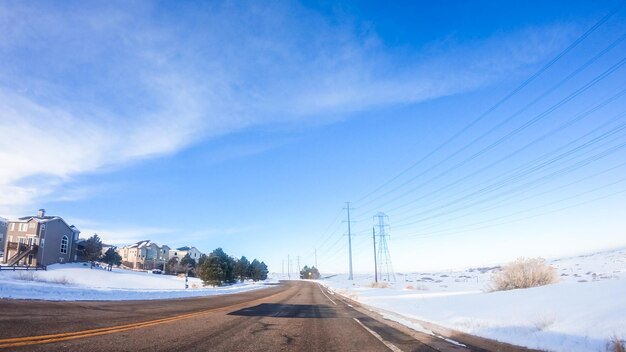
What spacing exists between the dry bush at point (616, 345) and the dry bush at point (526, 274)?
35.3 feet

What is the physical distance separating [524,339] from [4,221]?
106300 mm

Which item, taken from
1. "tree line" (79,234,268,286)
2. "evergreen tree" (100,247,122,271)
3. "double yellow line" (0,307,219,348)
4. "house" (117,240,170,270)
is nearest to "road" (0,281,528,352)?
"double yellow line" (0,307,219,348)

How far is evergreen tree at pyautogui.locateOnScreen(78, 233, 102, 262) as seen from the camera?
73.9 metres

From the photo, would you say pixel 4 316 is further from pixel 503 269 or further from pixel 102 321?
pixel 503 269

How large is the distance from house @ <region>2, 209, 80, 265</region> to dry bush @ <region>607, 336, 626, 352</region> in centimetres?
6986

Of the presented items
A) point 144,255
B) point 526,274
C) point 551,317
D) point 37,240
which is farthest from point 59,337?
point 144,255

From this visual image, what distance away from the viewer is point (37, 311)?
10.0 meters

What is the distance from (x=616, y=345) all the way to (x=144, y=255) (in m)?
116

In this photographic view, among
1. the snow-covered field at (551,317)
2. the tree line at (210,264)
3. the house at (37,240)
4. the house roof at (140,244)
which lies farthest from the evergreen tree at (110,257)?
the snow-covered field at (551,317)

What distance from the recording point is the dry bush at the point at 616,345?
6004mm

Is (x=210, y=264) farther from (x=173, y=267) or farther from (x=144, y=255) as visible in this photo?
(x=144, y=255)

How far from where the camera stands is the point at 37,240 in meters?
60.0

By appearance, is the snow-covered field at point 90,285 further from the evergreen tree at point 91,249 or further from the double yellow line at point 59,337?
the evergreen tree at point 91,249

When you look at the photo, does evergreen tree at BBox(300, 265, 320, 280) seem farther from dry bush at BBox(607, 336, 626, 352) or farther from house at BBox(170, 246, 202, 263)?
dry bush at BBox(607, 336, 626, 352)
